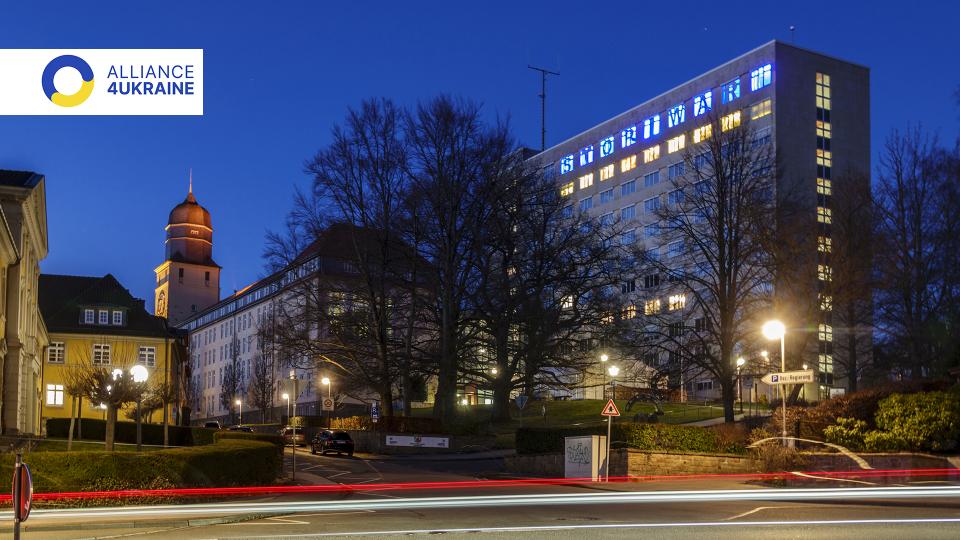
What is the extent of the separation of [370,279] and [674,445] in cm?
2232

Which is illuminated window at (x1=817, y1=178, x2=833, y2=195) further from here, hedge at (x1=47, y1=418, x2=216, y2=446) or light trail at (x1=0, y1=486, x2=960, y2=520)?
light trail at (x1=0, y1=486, x2=960, y2=520)

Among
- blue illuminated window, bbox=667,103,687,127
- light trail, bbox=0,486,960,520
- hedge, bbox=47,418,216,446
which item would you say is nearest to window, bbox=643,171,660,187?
blue illuminated window, bbox=667,103,687,127

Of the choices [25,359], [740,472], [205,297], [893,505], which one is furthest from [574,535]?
[205,297]

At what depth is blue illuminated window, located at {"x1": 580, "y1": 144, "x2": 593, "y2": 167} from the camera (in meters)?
130

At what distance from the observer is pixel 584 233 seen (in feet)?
181

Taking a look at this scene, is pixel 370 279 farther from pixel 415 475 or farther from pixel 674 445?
pixel 674 445

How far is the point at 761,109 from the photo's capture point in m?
103

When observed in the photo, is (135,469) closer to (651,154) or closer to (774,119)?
(774,119)

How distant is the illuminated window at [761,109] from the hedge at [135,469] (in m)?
82.5

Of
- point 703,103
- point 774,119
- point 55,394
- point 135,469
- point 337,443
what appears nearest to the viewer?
point 135,469

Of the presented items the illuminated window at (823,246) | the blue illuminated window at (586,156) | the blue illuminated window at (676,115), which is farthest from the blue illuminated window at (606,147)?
the illuminated window at (823,246)

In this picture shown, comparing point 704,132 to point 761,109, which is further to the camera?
point 761,109

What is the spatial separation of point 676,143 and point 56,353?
213ft

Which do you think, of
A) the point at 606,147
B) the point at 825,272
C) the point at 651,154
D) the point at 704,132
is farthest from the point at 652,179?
the point at 825,272
